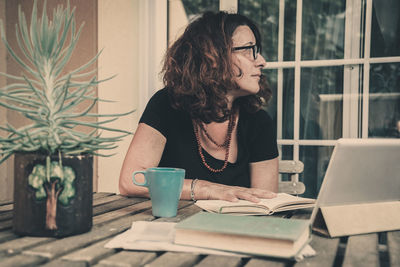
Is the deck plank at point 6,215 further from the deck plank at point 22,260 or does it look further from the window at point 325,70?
the window at point 325,70

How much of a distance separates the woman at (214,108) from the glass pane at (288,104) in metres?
0.62

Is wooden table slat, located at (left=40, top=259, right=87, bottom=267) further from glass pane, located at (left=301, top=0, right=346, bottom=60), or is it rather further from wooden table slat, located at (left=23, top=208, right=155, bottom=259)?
glass pane, located at (left=301, top=0, right=346, bottom=60)

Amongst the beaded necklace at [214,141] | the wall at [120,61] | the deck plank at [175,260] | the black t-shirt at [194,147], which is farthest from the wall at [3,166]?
the deck plank at [175,260]

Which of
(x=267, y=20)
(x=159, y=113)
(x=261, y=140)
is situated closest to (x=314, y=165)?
(x=261, y=140)

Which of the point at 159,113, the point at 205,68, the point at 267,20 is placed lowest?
the point at 159,113

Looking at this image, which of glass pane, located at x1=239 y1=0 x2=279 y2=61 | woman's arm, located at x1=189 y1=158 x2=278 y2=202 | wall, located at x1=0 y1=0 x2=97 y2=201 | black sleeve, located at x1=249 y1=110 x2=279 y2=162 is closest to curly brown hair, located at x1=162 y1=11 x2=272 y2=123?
black sleeve, located at x1=249 y1=110 x2=279 y2=162

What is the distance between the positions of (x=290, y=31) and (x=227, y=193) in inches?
61.7

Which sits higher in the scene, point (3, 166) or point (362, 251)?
point (362, 251)

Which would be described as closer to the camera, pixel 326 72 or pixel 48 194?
pixel 48 194

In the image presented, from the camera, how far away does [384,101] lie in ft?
7.54

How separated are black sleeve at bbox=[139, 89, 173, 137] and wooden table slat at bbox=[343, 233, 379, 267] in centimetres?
100

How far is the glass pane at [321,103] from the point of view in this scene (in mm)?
2400

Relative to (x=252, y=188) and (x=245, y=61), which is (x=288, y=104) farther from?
(x=252, y=188)

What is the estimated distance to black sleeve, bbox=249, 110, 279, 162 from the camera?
6.10 feet
